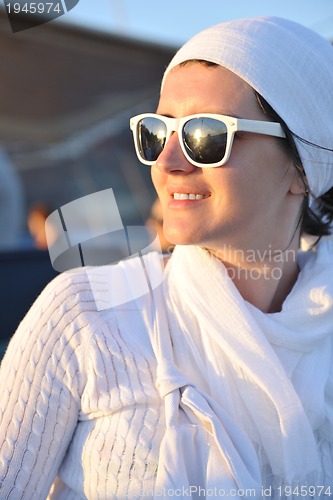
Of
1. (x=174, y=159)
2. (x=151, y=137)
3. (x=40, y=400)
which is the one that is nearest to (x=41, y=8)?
(x=151, y=137)

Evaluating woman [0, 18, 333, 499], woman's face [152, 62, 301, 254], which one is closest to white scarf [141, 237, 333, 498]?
woman [0, 18, 333, 499]

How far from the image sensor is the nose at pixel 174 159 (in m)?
1.53

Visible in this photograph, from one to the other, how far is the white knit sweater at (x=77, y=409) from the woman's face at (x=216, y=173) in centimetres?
35

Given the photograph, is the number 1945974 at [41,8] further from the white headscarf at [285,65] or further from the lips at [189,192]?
the lips at [189,192]

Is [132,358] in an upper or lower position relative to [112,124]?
upper

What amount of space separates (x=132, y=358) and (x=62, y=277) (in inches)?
11.8

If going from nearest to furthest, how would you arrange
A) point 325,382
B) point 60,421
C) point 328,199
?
1. point 60,421
2. point 325,382
3. point 328,199

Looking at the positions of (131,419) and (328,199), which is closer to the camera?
(131,419)

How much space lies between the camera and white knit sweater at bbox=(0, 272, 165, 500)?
140 cm

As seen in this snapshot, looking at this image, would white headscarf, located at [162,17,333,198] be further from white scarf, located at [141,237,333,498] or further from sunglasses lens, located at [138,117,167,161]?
white scarf, located at [141,237,333,498]

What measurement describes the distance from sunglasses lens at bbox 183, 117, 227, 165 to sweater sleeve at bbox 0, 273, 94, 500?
0.53 meters

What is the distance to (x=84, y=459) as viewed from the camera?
1.44 m

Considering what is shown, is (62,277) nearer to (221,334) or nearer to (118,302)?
(118,302)

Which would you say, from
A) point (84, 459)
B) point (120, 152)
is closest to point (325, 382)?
point (84, 459)
